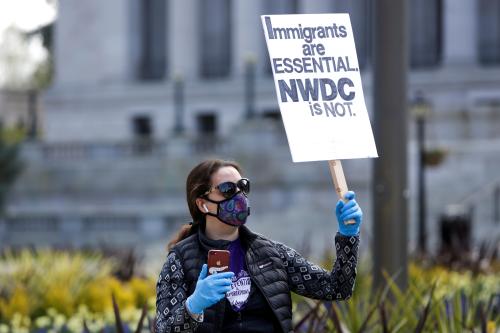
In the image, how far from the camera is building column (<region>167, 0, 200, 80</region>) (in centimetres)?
4500

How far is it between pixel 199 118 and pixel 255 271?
1573 inches

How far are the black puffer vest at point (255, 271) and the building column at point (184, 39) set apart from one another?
1590 inches

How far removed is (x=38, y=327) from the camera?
8.51m

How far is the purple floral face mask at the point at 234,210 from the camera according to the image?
4418 mm

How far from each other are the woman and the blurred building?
645 inches

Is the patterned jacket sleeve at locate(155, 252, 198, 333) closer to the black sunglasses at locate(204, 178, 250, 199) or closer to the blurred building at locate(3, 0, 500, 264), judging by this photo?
the black sunglasses at locate(204, 178, 250, 199)

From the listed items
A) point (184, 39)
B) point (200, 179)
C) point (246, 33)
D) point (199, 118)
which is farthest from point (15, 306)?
point (184, 39)

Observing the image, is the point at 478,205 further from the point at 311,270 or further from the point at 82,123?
the point at 82,123

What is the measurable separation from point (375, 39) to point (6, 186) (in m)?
21.9

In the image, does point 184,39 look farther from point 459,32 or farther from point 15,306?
point 15,306

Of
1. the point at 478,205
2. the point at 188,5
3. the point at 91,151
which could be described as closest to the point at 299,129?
the point at 478,205

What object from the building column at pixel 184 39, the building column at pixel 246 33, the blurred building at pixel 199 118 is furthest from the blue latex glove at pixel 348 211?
the building column at pixel 184 39

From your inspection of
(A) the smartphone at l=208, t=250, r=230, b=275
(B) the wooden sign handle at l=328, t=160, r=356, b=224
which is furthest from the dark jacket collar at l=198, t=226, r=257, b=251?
(B) the wooden sign handle at l=328, t=160, r=356, b=224

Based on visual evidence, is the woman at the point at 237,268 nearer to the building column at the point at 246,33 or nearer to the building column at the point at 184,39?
the building column at the point at 246,33
